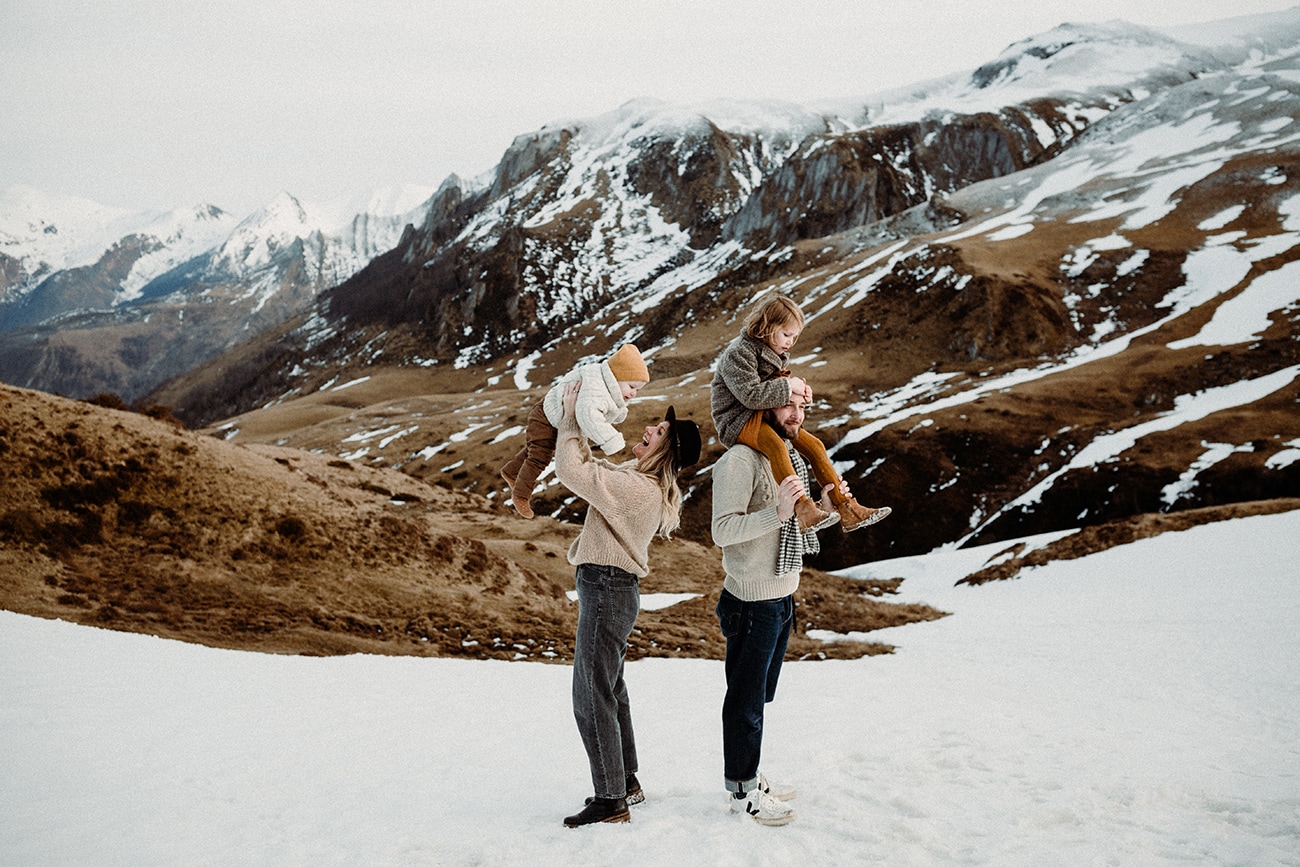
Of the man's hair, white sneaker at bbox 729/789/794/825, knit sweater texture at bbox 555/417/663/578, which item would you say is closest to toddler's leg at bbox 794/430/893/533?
the man's hair

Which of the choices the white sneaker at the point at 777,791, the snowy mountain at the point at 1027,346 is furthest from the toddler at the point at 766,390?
the snowy mountain at the point at 1027,346

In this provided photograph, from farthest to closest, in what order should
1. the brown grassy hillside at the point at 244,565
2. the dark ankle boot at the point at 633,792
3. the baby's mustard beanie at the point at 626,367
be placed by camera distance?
the brown grassy hillside at the point at 244,565 → the dark ankle boot at the point at 633,792 → the baby's mustard beanie at the point at 626,367

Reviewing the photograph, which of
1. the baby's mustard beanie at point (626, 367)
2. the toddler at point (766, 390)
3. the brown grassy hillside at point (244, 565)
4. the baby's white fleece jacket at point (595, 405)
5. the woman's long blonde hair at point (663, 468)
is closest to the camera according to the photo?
the baby's white fleece jacket at point (595, 405)

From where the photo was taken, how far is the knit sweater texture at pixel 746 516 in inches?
227

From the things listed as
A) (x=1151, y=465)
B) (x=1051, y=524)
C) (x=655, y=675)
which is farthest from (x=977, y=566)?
(x=655, y=675)

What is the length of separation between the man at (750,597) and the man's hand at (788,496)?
0.60 feet

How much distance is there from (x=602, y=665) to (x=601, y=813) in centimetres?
114

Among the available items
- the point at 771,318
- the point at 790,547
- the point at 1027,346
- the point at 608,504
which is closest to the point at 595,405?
the point at 608,504

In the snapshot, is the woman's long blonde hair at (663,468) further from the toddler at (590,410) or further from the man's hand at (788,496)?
the man's hand at (788,496)

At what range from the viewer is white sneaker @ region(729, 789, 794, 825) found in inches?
221

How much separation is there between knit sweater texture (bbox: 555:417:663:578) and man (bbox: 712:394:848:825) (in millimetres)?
580

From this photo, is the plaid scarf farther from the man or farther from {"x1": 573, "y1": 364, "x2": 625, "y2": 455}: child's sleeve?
{"x1": 573, "y1": 364, "x2": 625, "y2": 455}: child's sleeve

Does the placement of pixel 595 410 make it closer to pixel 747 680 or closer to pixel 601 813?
pixel 747 680

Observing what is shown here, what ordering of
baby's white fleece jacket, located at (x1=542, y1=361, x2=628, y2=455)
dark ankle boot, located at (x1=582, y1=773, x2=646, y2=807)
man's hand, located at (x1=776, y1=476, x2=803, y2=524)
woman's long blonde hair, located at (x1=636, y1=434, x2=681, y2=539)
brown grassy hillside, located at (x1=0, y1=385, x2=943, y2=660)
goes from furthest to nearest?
1. brown grassy hillside, located at (x1=0, y1=385, x2=943, y2=660)
2. dark ankle boot, located at (x1=582, y1=773, x2=646, y2=807)
3. woman's long blonde hair, located at (x1=636, y1=434, x2=681, y2=539)
4. baby's white fleece jacket, located at (x1=542, y1=361, x2=628, y2=455)
5. man's hand, located at (x1=776, y1=476, x2=803, y2=524)
